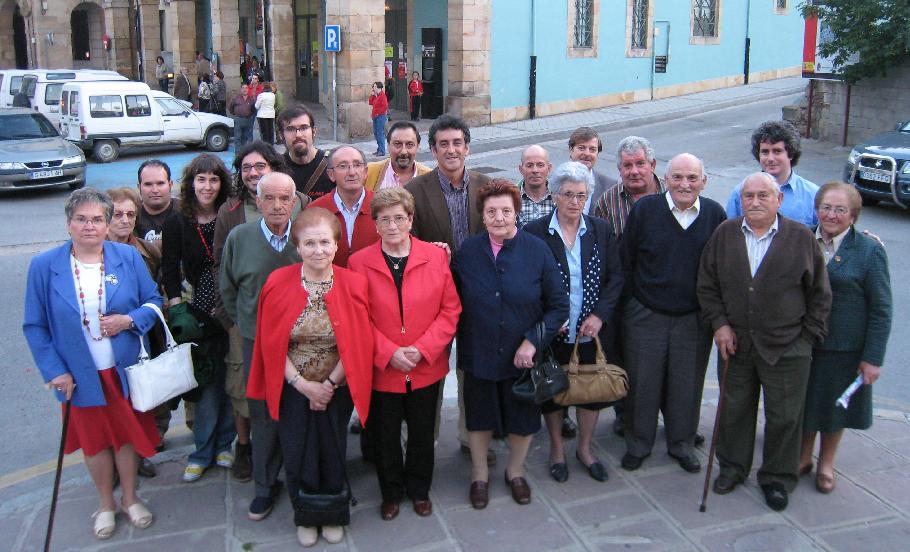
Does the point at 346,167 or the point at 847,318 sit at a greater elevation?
the point at 346,167

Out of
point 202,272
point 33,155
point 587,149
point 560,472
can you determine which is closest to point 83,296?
point 202,272

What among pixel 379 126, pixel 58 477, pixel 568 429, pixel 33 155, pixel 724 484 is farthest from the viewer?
pixel 379 126

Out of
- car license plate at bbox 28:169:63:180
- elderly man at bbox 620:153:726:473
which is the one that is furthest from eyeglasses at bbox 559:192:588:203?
car license plate at bbox 28:169:63:180

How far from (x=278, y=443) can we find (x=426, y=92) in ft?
67.0

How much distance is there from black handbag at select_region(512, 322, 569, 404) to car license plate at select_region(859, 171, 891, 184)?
10.3 m

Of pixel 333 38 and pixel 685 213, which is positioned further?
pixel 333 38

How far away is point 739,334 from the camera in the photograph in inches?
187

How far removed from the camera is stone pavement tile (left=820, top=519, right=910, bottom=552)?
4.34 m

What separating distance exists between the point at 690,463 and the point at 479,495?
1.36 m

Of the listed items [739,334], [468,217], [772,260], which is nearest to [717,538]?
[739,334]

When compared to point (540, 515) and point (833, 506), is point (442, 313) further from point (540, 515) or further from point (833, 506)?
→ point (833, 506)

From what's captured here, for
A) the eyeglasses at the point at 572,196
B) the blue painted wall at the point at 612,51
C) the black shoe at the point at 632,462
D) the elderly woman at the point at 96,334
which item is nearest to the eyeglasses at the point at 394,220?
the eyeglasses at the point at 572,196

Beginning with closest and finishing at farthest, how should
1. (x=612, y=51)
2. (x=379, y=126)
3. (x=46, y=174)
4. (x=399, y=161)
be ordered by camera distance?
1. (x=399, y=161)
2. (x=46, y=174)
3. (x=379, y=126)
4. (x=612, y=51)

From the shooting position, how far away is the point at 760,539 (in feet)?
14.6
